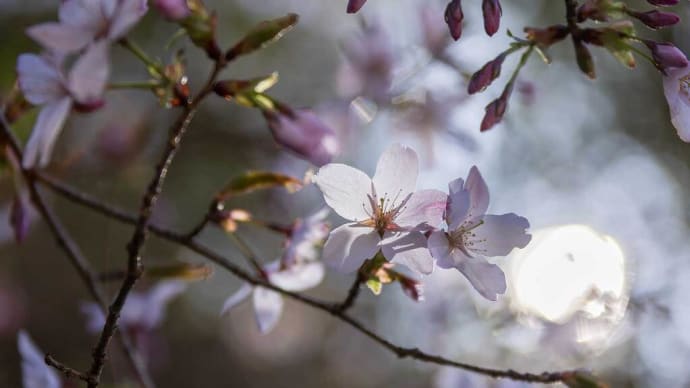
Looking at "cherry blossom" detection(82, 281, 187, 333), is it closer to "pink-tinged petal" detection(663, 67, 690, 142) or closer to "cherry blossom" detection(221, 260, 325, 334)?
"cherry blossom" detection(221, 260, 325, 334)

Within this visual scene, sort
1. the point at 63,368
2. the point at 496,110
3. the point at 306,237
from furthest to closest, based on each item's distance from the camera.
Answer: the point at 306,237 → the point at 496,110 → the point at 63,368

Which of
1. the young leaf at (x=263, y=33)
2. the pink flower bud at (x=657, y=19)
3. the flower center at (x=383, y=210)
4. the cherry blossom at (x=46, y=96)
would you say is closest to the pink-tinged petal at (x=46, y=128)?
the cherry blossom at (x=46, y=96)

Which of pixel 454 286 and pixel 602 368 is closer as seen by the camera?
pixel 602 368

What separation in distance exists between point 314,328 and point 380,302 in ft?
4.25

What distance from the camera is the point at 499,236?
82 cm

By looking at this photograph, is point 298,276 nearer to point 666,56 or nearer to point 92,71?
point 92,71

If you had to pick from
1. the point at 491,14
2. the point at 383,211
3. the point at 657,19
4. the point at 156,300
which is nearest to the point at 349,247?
the point at 383,211

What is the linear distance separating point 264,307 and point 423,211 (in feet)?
1.22

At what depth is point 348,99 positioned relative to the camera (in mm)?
1589

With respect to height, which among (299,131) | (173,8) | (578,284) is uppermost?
(173,8)

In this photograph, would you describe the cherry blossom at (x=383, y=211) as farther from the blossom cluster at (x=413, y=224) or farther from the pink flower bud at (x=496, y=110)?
the pink flower bud at (x=496, y=110)

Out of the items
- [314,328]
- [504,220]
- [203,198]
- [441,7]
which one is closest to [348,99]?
[441,7]

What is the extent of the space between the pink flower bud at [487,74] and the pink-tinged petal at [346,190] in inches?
5.8

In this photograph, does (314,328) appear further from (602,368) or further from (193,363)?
(602,368)
